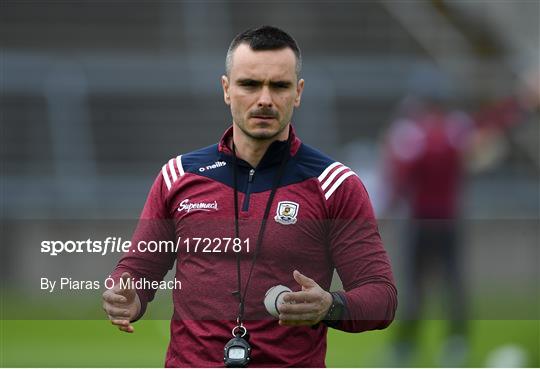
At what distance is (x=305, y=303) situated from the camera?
9.51 feet

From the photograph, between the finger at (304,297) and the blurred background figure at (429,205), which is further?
the blurred background figure at (429,205)

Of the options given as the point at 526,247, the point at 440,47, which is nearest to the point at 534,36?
the point at 440,47

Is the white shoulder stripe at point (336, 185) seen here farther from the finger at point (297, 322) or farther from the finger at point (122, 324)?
the finger at point (122, 324)

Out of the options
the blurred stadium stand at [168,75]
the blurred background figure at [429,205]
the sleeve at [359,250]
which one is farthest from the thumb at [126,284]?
the blurred stadium stand at [168,75]

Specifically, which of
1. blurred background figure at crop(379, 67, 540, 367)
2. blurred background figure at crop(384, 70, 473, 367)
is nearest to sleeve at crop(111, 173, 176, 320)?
blurred background figure at crop(379, 67, 540, 367)

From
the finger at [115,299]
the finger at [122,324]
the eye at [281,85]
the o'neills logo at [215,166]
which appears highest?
the eye at [281,85]

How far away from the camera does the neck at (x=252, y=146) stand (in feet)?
10.6

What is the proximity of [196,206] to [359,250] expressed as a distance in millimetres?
471

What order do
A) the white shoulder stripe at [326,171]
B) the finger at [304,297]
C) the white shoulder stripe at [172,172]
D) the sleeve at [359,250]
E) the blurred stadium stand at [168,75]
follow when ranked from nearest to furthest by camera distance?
1. the finger at [304,297]
2. the sleeve at [359,250]
3. the white shoulder stripe at [326,171]
4. the white shoulder stripe at [172,172]
5. the blurred stadium stand at [168,75]

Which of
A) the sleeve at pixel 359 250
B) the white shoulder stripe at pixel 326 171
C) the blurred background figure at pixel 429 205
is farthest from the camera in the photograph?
the blurred background figure at pixel 429 205

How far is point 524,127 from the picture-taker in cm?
1223

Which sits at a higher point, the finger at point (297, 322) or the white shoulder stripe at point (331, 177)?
the white shoulder stripe at point (331, 177)

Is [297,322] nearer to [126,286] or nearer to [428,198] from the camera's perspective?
[126,286]

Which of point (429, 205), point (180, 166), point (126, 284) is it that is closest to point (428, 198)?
point (429, 205)
